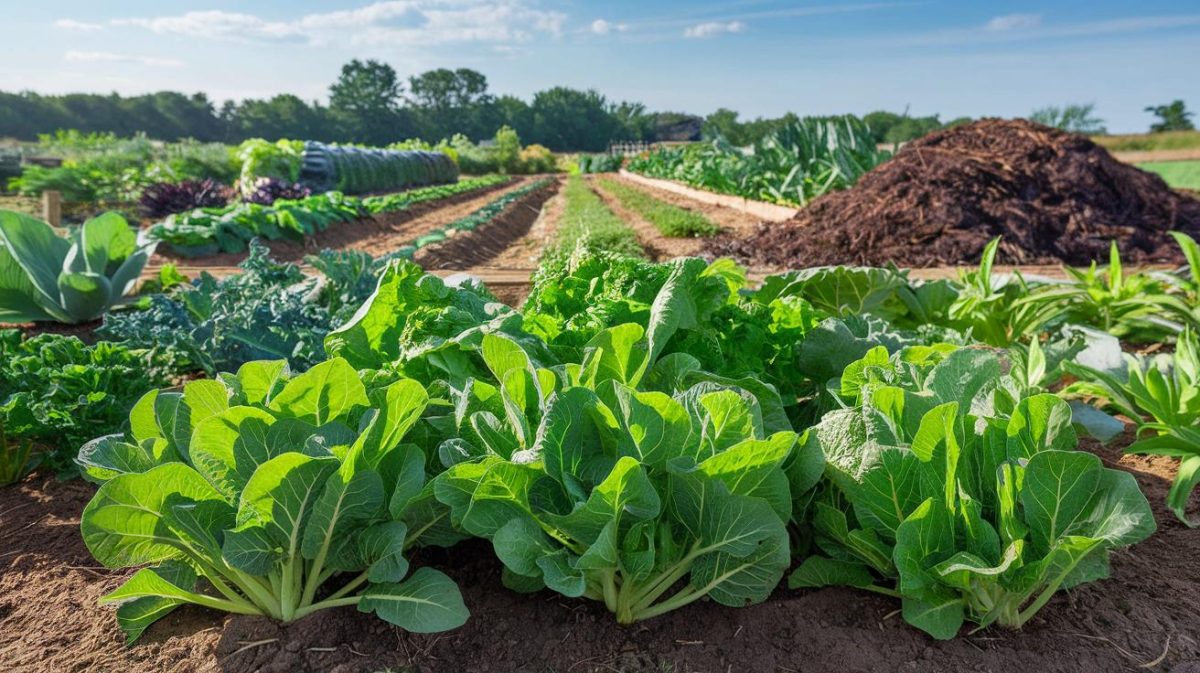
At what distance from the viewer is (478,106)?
80.6 meters

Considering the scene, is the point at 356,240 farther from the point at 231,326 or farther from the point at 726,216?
the point at 231,326

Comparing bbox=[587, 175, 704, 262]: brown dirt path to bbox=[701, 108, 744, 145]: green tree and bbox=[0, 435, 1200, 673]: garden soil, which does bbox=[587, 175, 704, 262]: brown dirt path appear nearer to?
bbox=[0, 435, 1200, 673]: garden soil

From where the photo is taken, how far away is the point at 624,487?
1.16m

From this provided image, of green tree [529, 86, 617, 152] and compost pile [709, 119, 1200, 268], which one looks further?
green tree [529, 86, 617, 152]

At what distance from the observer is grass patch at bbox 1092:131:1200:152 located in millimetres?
22422

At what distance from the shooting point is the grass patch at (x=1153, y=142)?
22.4 meters

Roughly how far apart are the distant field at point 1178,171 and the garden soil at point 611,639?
15.9 meters

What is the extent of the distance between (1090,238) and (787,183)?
5025 mm

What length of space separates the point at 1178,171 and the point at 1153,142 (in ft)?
31.7

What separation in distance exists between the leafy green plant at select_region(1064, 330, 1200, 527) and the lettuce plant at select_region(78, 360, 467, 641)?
6.17 ft

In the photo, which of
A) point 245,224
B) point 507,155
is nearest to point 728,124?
point 507,155

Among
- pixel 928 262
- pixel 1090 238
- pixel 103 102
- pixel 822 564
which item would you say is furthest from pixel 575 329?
pixel 103 102

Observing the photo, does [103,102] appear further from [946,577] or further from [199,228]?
[946,577]

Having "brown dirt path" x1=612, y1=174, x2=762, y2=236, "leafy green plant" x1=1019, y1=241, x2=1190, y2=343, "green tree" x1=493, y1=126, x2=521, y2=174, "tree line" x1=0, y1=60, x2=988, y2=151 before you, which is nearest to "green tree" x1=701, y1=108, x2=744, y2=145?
"tree line" x1=0, y1=60, x2=988, y2=151
